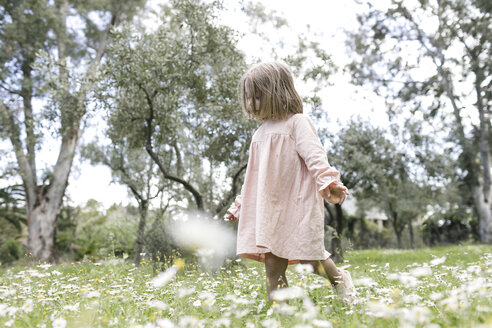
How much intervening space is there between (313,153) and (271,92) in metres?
0.66

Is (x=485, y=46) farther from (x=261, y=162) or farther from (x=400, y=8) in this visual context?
(x=261, y=162)

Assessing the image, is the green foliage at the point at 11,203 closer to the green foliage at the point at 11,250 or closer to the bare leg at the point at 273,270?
the green foliage at the point at 11,250

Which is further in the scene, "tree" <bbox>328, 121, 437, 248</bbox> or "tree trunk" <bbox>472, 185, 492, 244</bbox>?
"tree trunk" <bbox>472, 185, 492, 244</bbox>

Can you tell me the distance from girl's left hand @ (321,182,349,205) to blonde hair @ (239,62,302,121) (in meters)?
0.85

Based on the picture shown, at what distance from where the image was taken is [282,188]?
3.32 metres

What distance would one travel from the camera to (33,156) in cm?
1537

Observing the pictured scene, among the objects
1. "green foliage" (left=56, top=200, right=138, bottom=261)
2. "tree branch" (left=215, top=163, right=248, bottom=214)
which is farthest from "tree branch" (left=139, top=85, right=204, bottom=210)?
"green foliage" (left=56, top=200, right=138, bottom=261)

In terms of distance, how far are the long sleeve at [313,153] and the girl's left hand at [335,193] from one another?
1.7 inches

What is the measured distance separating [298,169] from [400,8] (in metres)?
18.3

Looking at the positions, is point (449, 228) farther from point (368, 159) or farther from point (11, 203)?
point (11, 203)

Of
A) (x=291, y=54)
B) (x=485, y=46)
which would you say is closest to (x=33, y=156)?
(x=291, y=54)

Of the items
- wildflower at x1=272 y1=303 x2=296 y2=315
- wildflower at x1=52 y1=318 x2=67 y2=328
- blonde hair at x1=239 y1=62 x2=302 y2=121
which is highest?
blonde hair at x1=239 y1=62 x2=302 y2=121

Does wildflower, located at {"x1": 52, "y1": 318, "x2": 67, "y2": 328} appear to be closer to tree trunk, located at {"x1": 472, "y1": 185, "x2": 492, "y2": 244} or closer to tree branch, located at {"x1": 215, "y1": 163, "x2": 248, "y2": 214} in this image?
tree branch, located at {"x1": 215, "y1": 163, "x2": 248, "y2": 214}

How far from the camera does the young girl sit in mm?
3094
